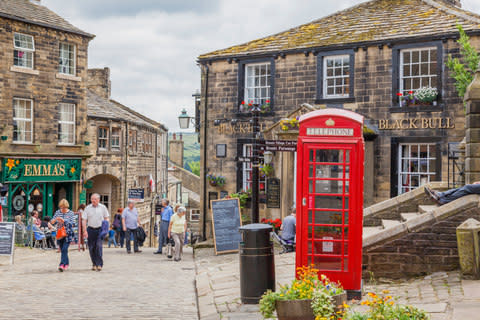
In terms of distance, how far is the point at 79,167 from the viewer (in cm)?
2897

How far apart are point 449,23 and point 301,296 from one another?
1378cm

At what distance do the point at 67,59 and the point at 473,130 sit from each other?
856 inches

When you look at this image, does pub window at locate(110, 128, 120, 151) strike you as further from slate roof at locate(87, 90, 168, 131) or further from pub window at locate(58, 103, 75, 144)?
pub window at locate(58, 103, 75, 144)

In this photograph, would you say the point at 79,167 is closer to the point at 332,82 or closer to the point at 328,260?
the point at 332,82

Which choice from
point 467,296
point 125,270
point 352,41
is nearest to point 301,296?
point 467,296

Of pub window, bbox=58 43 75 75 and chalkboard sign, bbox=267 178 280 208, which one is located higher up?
pub window, bbox=58 43 75 75

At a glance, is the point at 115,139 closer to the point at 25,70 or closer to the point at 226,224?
the point at 25,70

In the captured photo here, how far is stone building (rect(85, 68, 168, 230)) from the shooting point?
31.8m

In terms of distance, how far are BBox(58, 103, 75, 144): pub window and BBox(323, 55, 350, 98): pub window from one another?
1361cm

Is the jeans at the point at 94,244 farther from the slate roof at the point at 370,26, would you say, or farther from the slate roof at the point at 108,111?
the slate roof at the point at 108,111

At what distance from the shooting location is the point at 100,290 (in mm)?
10883

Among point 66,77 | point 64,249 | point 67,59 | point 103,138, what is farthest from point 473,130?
point 103,138

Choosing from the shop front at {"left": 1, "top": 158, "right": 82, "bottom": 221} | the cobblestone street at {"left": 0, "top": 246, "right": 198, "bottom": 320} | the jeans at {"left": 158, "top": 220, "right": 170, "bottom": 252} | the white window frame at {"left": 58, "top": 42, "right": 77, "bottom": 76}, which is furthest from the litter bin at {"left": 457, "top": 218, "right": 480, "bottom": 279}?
the white window frame at {"left": 58, "top": 42, "right": 77, "bottom": 76}

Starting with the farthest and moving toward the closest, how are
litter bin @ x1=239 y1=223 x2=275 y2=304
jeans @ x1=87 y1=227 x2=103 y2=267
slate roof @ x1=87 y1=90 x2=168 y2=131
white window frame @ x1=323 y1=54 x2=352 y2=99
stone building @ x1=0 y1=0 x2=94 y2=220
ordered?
slate roof @ x1=87 y1=90 x2=168 y2=131
stone building @ x1=0 y1=0 x2=94 y2=220
white window frame @ x1=323 y1=54 x2=352 y2=99
jeans @ x1=87 y1=227 x2=103 y2=267
litter bin @ x1=239 y1=223 x2=275 y2=304
